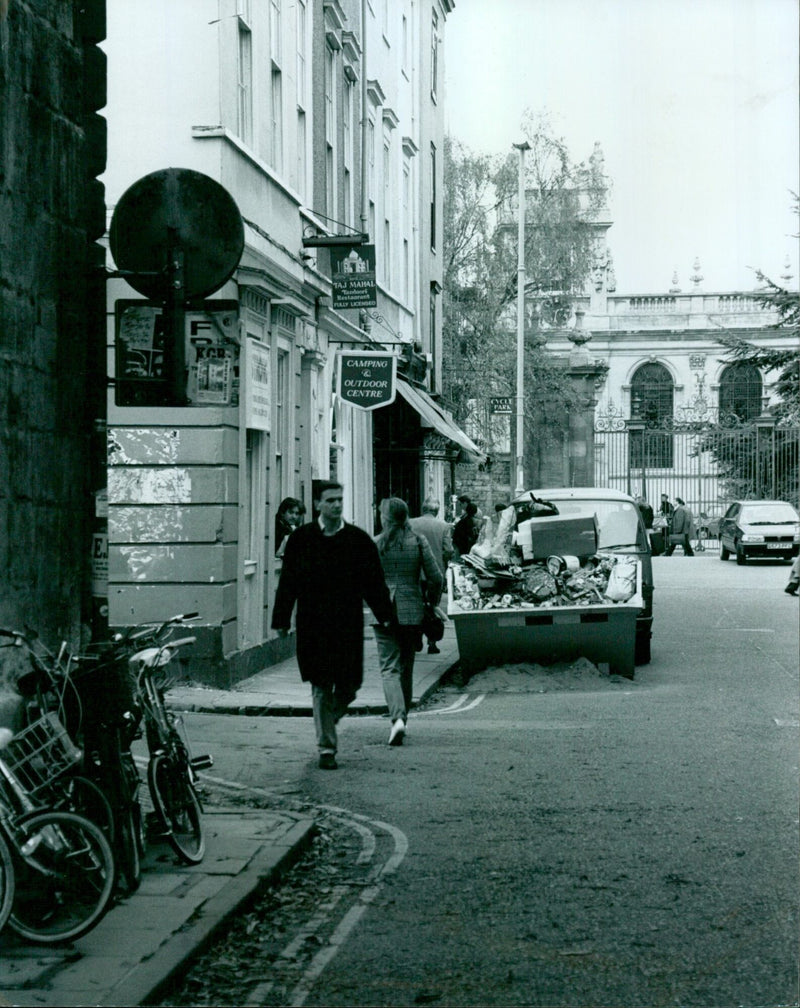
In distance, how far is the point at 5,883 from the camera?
19.6ft

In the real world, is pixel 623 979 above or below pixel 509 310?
below

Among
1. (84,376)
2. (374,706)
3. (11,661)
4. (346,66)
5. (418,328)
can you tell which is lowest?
(374,706)

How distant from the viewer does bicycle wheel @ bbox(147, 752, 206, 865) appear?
7621 mm

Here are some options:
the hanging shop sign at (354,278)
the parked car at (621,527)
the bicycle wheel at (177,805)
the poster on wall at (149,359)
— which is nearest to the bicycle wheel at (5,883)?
the bicycle wheel at (177,805)

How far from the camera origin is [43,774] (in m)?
6.71

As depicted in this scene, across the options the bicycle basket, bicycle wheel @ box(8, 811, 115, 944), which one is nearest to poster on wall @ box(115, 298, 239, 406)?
the bicycle basket

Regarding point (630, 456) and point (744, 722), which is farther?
point (630, 456)

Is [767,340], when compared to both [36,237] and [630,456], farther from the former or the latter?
[36,237]

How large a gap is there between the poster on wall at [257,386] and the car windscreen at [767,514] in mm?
26350

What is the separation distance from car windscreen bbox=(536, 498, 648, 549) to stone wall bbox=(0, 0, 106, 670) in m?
11.7

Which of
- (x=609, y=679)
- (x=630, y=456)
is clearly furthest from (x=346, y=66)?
(x=630, y=456)

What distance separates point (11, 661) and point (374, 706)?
7628 mm

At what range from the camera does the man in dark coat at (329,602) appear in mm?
10922

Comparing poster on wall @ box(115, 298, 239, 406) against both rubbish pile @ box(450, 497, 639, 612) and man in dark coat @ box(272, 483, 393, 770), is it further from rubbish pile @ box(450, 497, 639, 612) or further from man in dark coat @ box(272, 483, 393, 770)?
rubbish pile @ box(450, 497, 639, 612)
